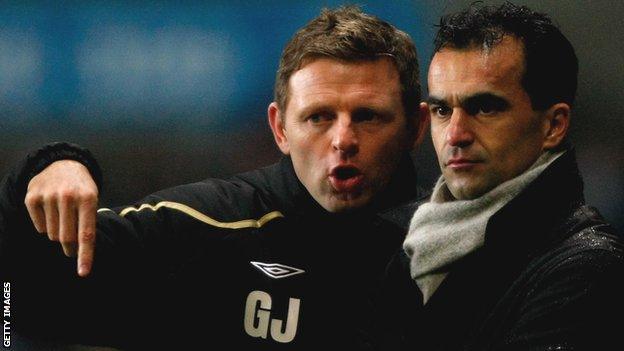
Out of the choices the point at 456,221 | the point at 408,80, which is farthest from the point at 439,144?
the point at 408,80

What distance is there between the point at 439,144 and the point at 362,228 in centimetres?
34

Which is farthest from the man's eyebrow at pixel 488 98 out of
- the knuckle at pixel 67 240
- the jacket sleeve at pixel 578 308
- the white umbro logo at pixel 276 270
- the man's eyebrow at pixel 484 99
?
the knuckle at pixel 67 240

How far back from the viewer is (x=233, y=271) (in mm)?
1548

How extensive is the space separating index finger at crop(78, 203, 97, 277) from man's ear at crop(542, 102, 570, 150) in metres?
0.67

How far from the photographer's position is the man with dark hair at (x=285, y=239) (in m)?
1.50

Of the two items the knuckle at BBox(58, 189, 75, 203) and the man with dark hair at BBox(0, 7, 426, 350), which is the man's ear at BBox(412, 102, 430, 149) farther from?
the knuckle at BBox(58, 189, 75, 203)

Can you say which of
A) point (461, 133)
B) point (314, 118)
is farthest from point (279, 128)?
point (461, 133)

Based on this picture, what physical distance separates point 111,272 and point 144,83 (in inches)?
→ 54.0

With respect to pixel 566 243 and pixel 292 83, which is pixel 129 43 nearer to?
pixel 292 83

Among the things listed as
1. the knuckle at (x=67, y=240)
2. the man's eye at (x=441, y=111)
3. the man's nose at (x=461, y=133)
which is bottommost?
the knuckle at (x=67, y=240)

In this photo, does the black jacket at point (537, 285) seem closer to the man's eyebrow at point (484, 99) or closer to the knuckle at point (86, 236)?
the man's eyebrow at point (484, 99)

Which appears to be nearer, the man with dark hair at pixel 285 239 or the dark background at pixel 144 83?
the man with dark hair at pixel 285 239

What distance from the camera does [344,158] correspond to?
1.53m

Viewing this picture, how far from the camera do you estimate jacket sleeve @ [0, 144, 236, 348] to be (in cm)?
136
